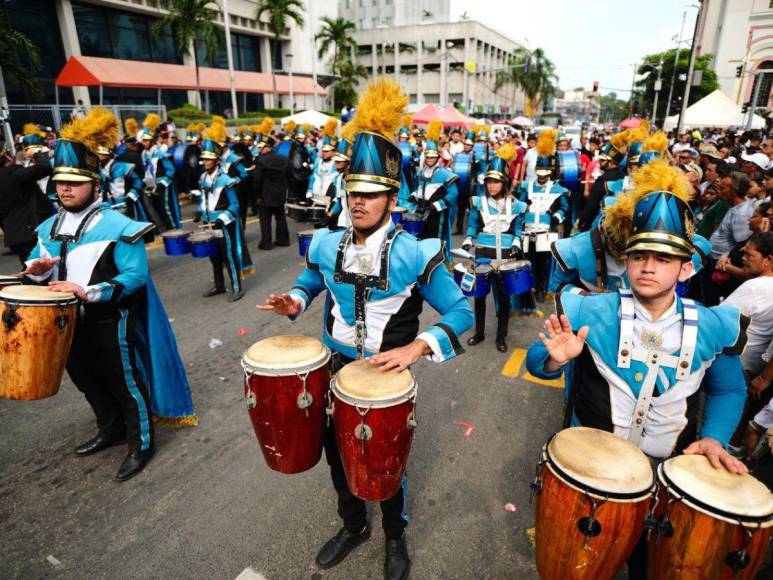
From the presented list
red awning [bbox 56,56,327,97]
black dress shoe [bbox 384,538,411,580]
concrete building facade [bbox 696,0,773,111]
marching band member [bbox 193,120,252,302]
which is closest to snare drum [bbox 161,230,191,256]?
marching band member [bbox 193,120,252,302]

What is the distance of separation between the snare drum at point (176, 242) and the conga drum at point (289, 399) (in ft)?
16.0

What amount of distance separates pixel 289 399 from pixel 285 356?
0.20 metres

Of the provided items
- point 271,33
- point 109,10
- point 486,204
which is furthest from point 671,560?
point 271,33

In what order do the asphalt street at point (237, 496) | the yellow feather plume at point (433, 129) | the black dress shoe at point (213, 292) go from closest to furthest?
the asphalt street at point (237, 496) < the black dress shoe at point (213, 292) < the yellow feather plume at point (433, 129)

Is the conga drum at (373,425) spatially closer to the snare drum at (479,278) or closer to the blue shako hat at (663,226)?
the blue shako hat at (663,226)

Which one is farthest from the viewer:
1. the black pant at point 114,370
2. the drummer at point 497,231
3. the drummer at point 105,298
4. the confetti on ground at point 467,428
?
the drummer at point 497,231

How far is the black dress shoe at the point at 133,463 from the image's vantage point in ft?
11.7

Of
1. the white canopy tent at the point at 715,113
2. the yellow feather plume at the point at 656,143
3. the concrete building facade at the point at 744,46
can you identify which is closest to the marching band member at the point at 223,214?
the yellow feather plume at the point at 656,143

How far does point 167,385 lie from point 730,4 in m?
62.4

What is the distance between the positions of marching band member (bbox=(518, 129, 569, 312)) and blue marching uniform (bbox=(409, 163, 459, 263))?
1738mm

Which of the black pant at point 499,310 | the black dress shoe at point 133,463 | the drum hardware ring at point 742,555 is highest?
the drum hardware ring at point 742,555

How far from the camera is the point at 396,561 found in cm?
277

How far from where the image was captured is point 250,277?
27.7 ft

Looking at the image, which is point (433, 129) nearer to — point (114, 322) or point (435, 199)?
point (435, 199)
